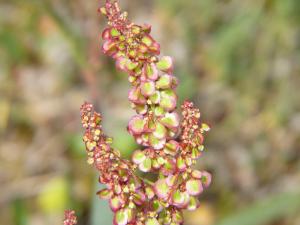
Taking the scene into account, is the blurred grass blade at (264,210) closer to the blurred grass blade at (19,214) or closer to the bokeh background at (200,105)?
the bokeh background at (200,105)

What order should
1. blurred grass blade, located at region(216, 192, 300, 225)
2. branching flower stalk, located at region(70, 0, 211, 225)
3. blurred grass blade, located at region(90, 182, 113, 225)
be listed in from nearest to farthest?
branching flower stalk, located at region(70, 0, 211, 225) → blurred grass blade, located at region(90, 182, 113, 225) → blurred grass blade, located at region(216, 192, 300, 225)

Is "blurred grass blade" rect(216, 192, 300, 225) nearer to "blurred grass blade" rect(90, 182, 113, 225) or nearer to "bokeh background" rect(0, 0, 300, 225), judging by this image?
"bokeh background" rect(0, 0, 300, 225)

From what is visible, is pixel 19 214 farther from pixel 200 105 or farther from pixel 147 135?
pixel 200 105

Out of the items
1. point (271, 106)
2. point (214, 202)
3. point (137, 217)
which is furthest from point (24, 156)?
point (137, 217)

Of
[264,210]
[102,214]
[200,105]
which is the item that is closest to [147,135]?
[102,214]

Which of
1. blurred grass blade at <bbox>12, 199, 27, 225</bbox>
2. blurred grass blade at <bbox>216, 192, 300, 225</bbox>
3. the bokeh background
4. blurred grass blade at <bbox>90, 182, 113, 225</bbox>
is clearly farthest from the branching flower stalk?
the bokeh background

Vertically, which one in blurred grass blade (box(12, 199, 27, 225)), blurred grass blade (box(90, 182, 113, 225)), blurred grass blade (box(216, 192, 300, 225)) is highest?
blurred grass blade (box(216, 192, 300, 225))

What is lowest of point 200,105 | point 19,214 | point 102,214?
point 102,214

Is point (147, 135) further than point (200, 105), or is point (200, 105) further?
point (200, 105)
